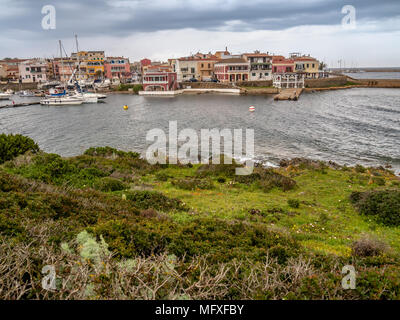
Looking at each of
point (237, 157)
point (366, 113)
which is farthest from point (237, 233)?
point (366, 113)

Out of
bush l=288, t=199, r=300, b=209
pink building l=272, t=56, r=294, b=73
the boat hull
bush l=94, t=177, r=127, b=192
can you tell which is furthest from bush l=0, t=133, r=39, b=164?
pink building l=272, t=56, r=294, b=73

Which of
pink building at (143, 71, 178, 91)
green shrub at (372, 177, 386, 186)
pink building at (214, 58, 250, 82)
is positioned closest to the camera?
green shrub at (372, 177, 386, 186)

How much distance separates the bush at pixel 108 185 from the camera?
1405cm

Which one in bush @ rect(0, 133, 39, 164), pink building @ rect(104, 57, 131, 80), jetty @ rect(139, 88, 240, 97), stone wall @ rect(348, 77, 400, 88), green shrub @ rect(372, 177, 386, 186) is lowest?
green shrub @ rect(372, 177, 386, 186)

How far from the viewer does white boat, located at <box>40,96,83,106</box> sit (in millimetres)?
64625

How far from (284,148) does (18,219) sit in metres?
24.8

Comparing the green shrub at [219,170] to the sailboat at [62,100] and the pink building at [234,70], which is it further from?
the pink building at [234,70]

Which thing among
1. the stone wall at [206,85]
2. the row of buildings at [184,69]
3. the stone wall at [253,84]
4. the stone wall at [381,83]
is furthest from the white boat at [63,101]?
the stone wall at [381,83]

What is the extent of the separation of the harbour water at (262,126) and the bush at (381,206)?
1151cm

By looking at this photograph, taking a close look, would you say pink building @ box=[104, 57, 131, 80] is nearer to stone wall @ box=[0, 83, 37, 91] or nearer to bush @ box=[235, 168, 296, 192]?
stone wall @ box=[0, 83, 37, 91]

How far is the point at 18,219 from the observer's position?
715 centimetres

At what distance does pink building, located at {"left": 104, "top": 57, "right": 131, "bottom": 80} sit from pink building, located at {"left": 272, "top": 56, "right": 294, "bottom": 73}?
53.8 meters

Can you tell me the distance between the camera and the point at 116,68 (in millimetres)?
110812

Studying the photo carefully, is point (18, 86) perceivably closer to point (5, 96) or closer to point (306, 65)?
point (5, 96)
